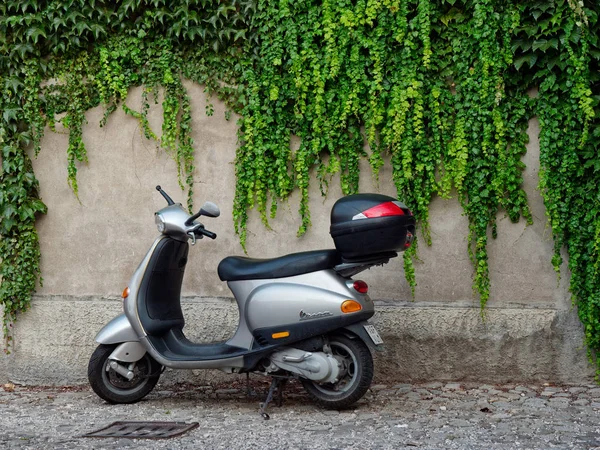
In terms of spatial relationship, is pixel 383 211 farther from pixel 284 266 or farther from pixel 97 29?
pixel 97 29

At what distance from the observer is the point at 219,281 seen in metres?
6.38

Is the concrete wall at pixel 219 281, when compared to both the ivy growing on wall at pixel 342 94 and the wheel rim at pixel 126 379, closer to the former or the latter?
the ivy growing on wall at pixel 342 94

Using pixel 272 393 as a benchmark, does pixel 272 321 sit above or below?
above

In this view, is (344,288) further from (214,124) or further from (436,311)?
(214,124)

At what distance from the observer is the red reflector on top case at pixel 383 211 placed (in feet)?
16.6

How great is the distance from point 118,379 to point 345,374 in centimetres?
163

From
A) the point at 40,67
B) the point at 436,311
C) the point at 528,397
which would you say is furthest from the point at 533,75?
the point at 40,67

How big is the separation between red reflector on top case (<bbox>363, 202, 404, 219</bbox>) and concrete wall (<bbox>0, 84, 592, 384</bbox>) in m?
1.15

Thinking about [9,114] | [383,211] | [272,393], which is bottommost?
[272,393]


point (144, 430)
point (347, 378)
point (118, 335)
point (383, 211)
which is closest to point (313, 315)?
point (347, 378)

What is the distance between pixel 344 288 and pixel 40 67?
3.18m

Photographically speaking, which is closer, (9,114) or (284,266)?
(284,266)

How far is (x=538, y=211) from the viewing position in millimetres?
6066

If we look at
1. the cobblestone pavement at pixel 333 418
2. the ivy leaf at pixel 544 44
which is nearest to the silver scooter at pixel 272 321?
the cobblestone pavement at pixel 333 418
